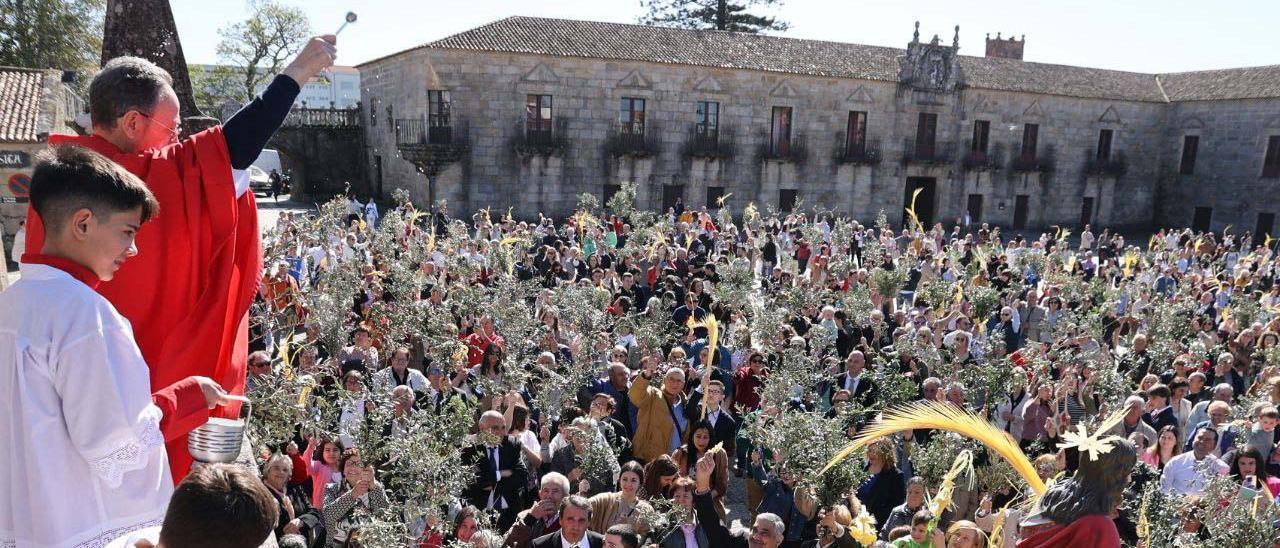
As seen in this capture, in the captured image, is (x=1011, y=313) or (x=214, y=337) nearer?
(x=214, y=337)

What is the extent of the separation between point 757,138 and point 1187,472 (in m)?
25.5

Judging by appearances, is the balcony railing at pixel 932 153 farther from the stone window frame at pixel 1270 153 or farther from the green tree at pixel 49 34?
the green tree at pixel 49 34

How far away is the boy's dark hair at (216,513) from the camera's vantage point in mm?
1650

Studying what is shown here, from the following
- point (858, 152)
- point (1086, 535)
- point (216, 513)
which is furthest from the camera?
point (858, 152)

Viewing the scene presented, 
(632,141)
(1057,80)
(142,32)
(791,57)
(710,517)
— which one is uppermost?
(791,57)

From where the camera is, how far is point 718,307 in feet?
34.8

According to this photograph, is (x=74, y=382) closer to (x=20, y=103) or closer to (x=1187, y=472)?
(x=1187, y=472)

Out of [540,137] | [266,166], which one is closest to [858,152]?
[540,137]

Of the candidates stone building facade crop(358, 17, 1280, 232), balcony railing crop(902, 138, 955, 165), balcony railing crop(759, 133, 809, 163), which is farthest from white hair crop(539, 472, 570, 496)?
balcony railing crop(902, 138, 955, 165)

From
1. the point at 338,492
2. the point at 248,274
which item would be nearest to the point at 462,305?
the point at 338,492

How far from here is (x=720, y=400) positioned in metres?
7.21

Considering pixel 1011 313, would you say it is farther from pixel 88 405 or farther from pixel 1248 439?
pixel 88 405

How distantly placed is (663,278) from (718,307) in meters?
2.03

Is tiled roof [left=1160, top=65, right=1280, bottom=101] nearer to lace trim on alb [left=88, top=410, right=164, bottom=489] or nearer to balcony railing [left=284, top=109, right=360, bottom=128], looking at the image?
balcony railing [left=284, top=109, right=360, bottom=128]
